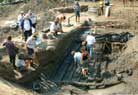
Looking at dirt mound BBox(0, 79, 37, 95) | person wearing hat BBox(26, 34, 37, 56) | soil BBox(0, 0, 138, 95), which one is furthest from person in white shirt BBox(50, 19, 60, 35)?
dirt mound BBox(0, 79, 37, 95)

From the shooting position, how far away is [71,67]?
22.8m

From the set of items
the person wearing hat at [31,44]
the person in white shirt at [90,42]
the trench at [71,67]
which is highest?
the person wearing hat at [31,44]

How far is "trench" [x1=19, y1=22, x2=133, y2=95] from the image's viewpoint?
20031mm

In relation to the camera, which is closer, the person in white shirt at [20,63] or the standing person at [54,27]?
the person in white shirt at [20,63]

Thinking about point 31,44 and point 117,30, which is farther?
point 117,30

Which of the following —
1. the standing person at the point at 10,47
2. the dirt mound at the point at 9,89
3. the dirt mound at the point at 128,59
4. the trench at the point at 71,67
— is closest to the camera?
the dirt mound at the point at 9,89

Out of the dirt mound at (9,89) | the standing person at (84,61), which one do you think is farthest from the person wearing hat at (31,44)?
the dirt mound at (9,89)

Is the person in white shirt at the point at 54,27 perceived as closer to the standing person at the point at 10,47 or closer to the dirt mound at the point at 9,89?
the standing person at the point at 10,47

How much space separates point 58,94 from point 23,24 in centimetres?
466

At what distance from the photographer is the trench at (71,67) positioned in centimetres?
2003

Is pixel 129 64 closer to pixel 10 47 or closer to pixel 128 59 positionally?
pixel 128 59

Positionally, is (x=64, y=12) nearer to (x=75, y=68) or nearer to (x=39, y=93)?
(x=75, y=68)

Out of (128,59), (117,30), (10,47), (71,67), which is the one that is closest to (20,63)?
(10,47)

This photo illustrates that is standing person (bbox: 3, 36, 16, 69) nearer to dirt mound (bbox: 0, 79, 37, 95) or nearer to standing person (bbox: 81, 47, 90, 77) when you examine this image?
dirt mound (bbox: 0, 79, 37, 95)
